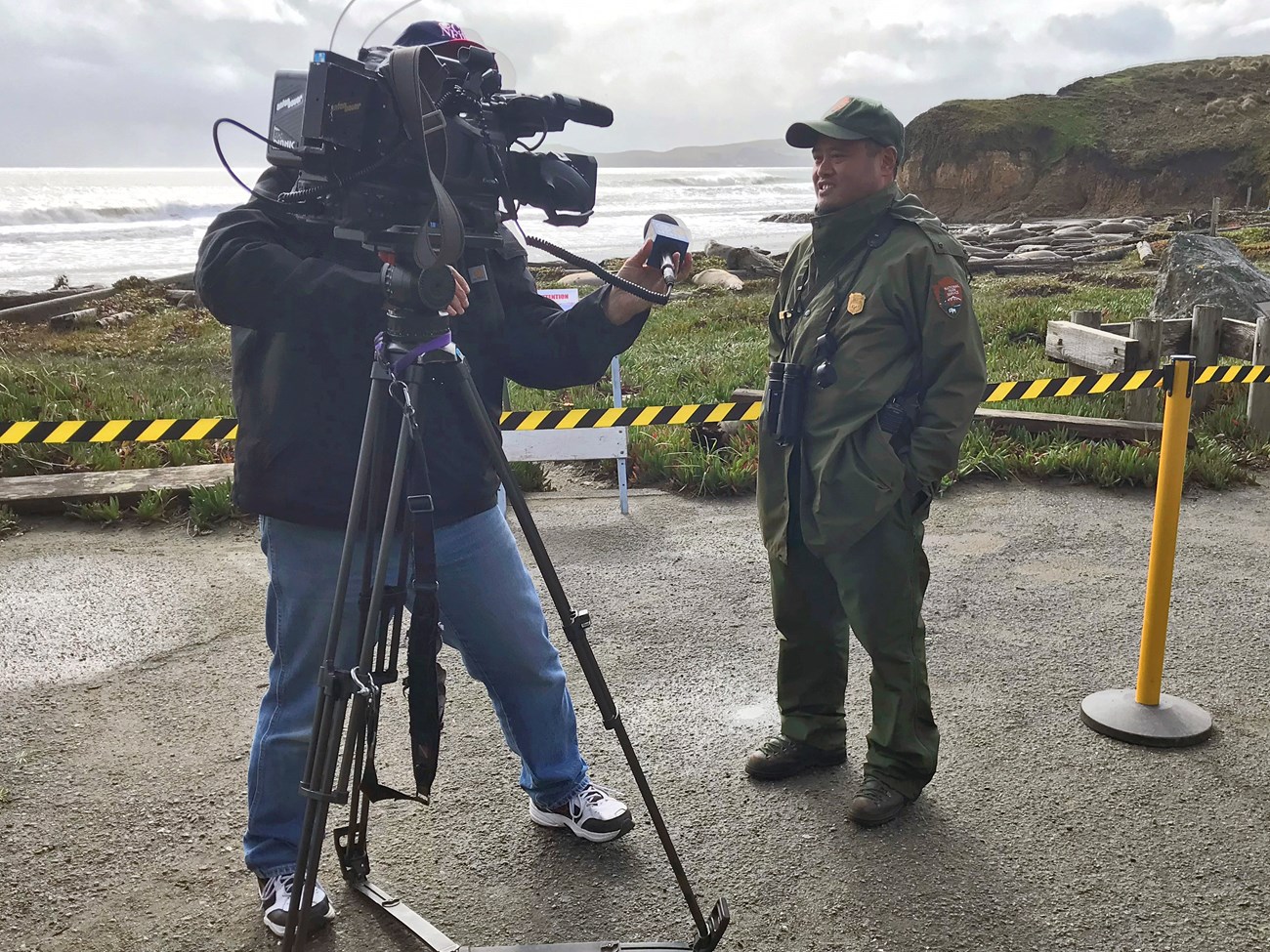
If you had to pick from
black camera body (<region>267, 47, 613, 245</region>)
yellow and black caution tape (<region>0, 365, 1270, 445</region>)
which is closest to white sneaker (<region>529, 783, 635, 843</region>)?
black camera body (<region>267, 47, 613, 245</region>)

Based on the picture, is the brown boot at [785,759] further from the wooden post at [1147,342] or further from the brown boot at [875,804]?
the wooden post at [1147,342]

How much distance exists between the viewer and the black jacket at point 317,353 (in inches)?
92.4

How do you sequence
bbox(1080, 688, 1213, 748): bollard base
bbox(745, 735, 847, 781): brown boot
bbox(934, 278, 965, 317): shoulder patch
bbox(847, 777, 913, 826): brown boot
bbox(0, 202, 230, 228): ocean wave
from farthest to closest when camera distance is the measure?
1. bbox(0, 202, 230, 228): ocean wave
2. bbox(1080, 688, 1213, 748): bollard base
3. bbox(745, 735, 847, 781): brown boot
4. bbox(847, 777, 913, 826): brown boot
5. bbox(934, 278, 965, 317): shoulder patch

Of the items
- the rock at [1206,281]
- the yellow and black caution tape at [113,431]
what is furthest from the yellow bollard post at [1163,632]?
the rock at [1206,281]

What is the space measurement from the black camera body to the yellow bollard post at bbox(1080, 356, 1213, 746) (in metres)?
2.28

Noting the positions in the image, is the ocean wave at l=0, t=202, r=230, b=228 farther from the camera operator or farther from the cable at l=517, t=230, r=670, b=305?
the cable at l=517, t=230, r=670, b=305

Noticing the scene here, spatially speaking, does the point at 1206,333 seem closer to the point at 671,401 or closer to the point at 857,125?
the point at 671,401

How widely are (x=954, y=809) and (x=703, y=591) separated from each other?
6.71 ft

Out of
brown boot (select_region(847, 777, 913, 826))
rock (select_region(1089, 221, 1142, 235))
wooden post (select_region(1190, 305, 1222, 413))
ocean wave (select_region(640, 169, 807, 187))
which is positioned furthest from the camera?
ocean wave (select_region(640, 169, 807, 187))

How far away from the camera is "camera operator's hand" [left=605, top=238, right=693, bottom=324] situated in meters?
2.60

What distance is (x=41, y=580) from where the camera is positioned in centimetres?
546

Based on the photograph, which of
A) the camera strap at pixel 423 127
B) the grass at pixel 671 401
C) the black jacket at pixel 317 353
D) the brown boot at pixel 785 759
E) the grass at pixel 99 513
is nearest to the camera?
the camera strap at pixel 423 127

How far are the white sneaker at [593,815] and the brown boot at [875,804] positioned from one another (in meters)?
0.66

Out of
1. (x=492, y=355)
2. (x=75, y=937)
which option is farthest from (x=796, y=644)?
(x=75, y=937)
